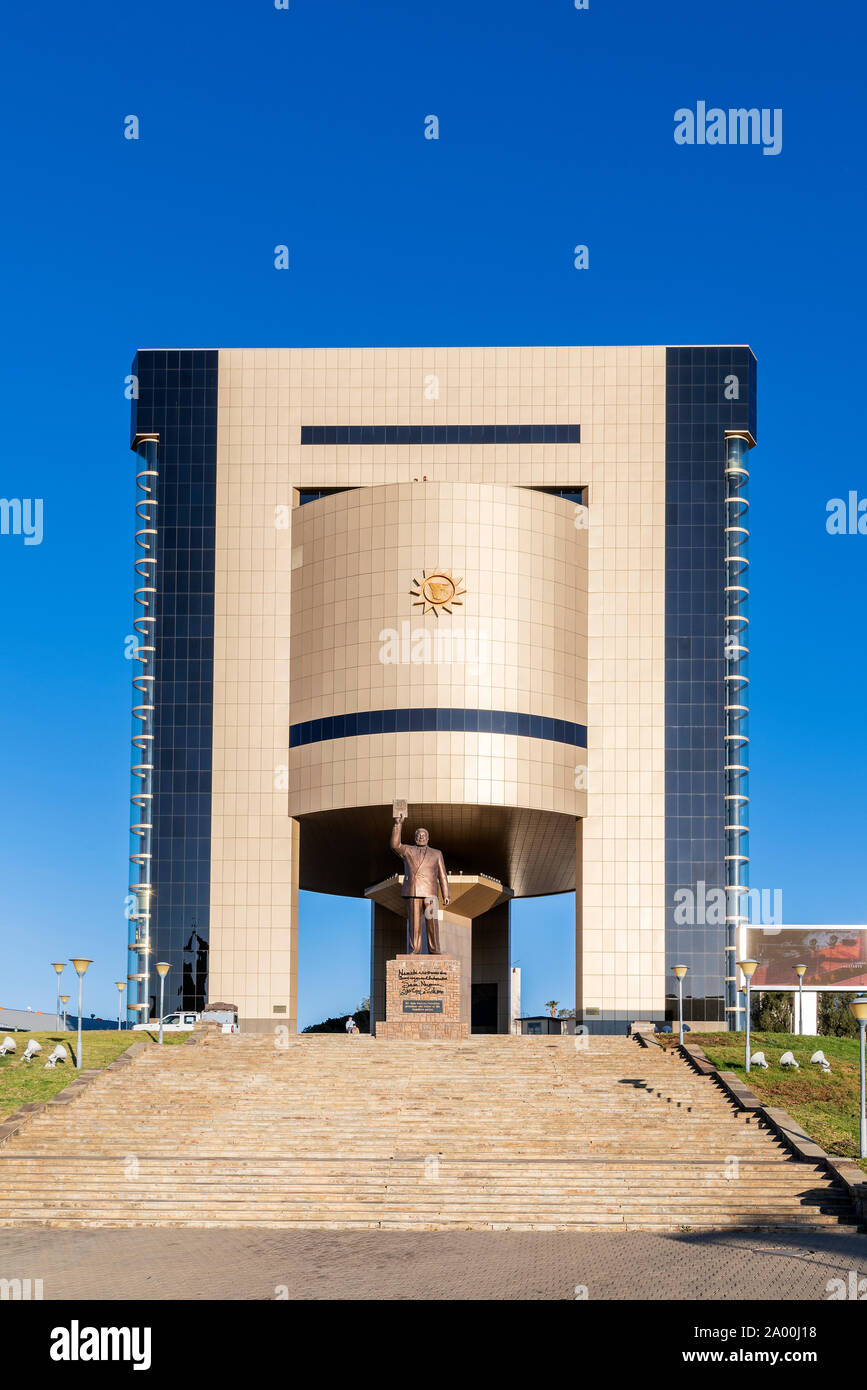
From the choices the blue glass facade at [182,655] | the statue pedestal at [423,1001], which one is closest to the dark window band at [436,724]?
the blue glass facade at [182,655]

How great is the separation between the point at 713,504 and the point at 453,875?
830 inches

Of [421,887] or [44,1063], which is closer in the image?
[44,1063]

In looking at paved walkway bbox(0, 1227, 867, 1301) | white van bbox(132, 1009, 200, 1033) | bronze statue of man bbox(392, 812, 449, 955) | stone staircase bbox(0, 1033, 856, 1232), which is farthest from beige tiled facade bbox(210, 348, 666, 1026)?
paved walkway bbox(0, 1227, 867, 1301)

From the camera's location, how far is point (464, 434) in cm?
6975

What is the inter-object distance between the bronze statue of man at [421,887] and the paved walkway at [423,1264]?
25.7 meters

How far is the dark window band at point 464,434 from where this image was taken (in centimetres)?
6969

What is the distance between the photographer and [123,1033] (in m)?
50.7

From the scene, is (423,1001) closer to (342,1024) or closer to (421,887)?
(421,887)

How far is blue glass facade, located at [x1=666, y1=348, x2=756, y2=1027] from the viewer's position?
218ft

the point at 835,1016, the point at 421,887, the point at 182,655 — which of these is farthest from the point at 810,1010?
the point at 182,655

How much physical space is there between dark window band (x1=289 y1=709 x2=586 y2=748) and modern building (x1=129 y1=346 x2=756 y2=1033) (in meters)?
0.12

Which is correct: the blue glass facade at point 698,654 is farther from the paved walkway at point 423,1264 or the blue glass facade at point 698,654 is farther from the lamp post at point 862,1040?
the paved walkway at point 423,1264

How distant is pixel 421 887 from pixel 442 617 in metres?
15.4
